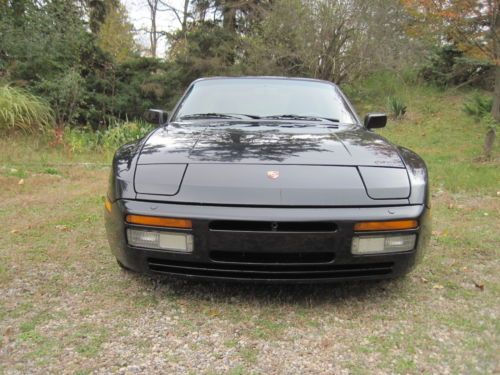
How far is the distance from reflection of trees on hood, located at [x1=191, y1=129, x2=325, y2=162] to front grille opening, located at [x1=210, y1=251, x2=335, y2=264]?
489mm

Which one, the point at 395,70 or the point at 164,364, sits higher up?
the point at 395,70

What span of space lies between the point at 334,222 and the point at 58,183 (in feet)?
14.5

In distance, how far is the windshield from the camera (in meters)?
3.33

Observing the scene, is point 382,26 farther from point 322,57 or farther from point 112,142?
point 112,142

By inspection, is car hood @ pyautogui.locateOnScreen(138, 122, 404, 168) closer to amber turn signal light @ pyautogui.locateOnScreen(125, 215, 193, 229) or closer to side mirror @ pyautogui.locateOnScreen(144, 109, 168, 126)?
amber turn signal light @ pyautogui.locateOnScreen(125, 215, 193, 229)

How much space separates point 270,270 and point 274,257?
0.07 meters

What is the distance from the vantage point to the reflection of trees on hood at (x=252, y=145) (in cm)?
236

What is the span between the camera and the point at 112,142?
28.9 ft

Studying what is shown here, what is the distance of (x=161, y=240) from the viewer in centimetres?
213

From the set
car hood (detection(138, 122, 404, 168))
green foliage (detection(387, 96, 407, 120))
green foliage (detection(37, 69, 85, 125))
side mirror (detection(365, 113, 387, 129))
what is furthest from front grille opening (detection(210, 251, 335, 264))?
green foliage (detection(387, 96, 407, 120))

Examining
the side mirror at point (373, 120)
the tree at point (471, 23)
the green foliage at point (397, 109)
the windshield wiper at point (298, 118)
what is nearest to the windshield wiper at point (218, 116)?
the windshield wiper at point (298, 118)

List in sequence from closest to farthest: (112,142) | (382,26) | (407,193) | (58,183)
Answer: (407,193), (58,183), (112,142), (382,26)

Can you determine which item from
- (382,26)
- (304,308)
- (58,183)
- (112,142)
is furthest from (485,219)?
(382,26)

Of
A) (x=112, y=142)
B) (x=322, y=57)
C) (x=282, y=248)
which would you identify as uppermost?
(x=322, y=57)
